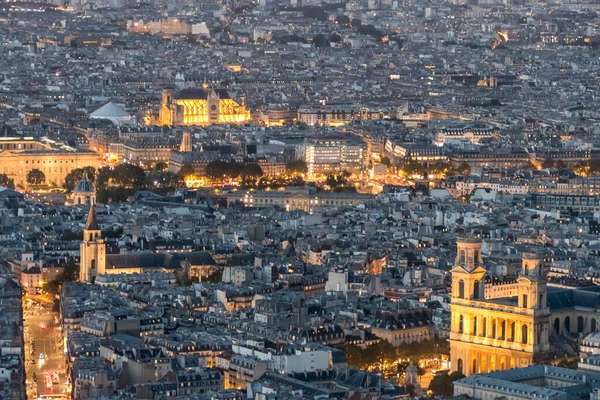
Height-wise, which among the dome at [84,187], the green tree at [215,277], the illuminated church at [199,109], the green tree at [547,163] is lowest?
→ the illuminated church at [199,109]

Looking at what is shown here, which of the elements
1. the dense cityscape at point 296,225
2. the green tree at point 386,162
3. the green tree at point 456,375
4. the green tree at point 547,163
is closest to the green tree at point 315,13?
the dense cityscape at point 296,225

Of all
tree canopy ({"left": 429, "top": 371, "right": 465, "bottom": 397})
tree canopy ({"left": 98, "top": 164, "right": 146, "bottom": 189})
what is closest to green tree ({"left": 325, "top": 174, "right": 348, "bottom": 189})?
tree canopy ({"left": 98, "top": 164, "right": 146, "bottom": 189})

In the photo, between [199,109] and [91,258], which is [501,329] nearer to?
[91,258]

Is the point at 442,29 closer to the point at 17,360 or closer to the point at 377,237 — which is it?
the point at 377,237

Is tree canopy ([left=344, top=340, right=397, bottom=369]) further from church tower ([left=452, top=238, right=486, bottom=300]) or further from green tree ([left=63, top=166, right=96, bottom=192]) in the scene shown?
green tree ([left=63, top=166, right=96, bottom=192])

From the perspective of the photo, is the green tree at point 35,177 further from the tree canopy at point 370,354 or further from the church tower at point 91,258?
the tree canopy at point 370,354

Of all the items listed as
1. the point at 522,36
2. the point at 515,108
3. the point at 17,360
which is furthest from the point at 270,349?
the point at 522,36
